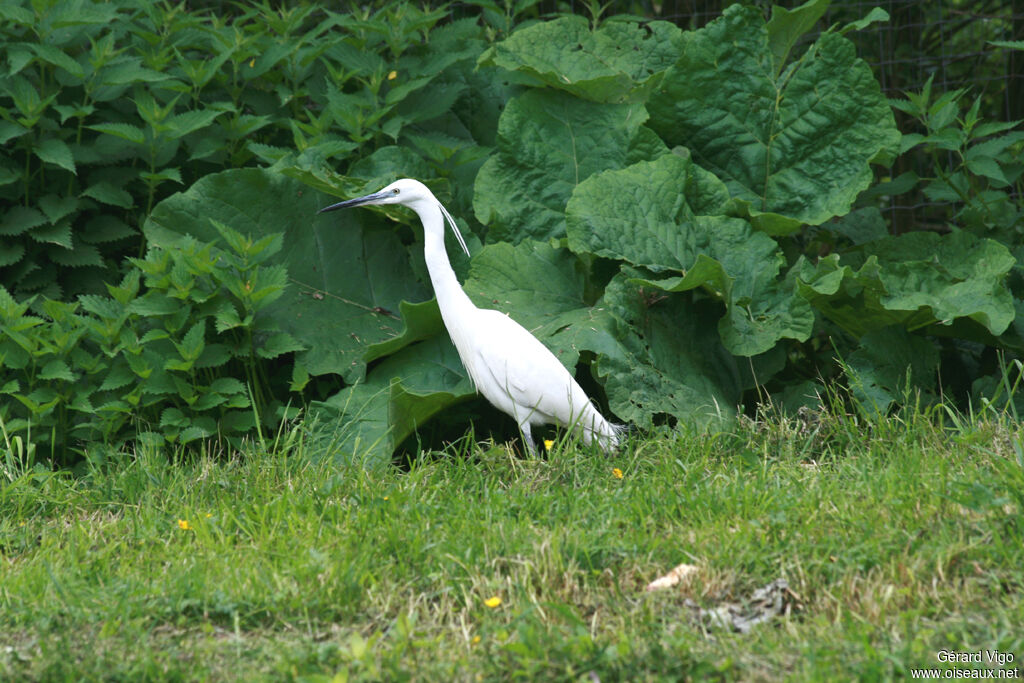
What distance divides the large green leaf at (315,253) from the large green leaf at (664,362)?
37.8 inches

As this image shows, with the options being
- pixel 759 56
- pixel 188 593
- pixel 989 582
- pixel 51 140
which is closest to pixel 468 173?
pixel 759 56

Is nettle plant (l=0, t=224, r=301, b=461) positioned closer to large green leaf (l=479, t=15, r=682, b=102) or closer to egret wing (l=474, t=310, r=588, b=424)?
egret wing (l=474, t=310, r=588, b=424)

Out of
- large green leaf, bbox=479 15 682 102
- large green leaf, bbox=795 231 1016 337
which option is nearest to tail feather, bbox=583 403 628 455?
large green leaf, bbox=795 231 1016 337

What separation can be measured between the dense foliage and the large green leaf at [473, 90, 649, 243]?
0.01 m

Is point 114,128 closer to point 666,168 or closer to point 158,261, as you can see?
point 158,261

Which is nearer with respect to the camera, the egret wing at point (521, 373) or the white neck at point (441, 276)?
the egret wing at point (521, 373)

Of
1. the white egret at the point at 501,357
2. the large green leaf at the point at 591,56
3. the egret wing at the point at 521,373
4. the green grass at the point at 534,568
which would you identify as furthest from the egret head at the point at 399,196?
the green grass at the point at 534,568

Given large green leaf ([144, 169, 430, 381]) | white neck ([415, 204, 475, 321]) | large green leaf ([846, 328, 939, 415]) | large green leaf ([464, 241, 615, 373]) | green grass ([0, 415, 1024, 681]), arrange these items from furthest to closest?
large green leaf ([144, 169, 430, 381]), large green leaf ([464, 241, 615, 373]), white neck ([415, 204, 475, 321]), large green leaf ([846, 328, 939, 415]), green grass ([0, 415, 1024, 681])

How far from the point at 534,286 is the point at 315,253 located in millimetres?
943

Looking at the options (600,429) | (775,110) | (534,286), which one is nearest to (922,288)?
(775,110)

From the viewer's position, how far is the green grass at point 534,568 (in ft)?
7.18

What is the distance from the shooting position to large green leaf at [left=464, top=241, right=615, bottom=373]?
3.82 m

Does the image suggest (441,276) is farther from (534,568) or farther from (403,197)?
(534,568)

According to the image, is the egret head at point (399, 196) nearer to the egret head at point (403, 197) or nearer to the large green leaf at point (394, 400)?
the egret head at point (403, 197)
